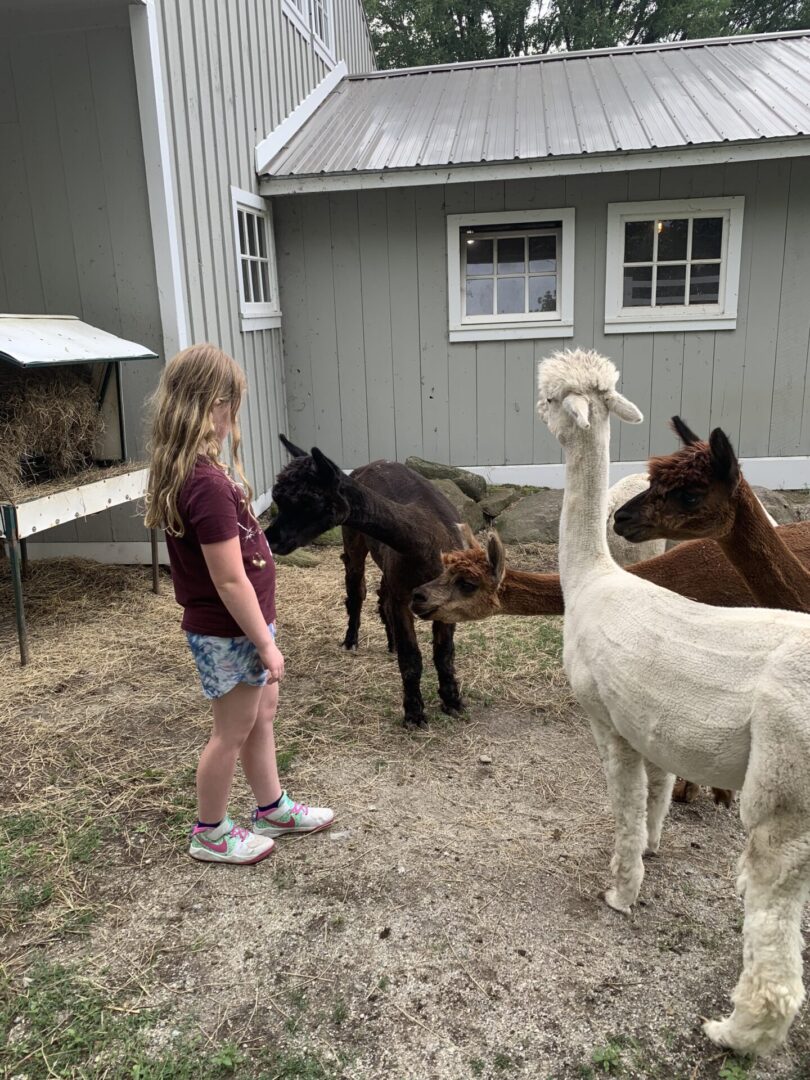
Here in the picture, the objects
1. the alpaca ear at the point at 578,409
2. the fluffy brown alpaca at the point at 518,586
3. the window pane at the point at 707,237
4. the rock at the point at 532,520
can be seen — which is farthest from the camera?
the window pane at the point at 707,237

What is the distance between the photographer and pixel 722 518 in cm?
234

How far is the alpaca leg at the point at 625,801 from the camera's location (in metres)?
2.27

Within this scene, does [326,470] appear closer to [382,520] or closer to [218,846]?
[382,520]

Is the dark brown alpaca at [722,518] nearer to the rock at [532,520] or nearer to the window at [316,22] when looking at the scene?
the rock at [532,520]

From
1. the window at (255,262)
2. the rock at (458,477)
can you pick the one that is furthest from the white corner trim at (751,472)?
Answer: the window at (255,262)

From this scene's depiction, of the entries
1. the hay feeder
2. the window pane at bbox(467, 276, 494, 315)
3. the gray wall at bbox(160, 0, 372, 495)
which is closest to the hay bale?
the hay feeder

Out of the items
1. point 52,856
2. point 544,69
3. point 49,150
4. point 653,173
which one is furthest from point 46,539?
point 544,69

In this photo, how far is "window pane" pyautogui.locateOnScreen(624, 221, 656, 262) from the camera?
7.93 m

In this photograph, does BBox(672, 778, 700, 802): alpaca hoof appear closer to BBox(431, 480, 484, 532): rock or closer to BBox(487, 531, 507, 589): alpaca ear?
BBox(487, 531, 507, 589): alpaca ear

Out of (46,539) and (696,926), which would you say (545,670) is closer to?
(696,926)

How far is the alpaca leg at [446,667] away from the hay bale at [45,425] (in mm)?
2810

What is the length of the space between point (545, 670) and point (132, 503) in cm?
378

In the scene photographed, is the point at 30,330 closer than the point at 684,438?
No

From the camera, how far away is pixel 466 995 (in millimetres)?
2217
